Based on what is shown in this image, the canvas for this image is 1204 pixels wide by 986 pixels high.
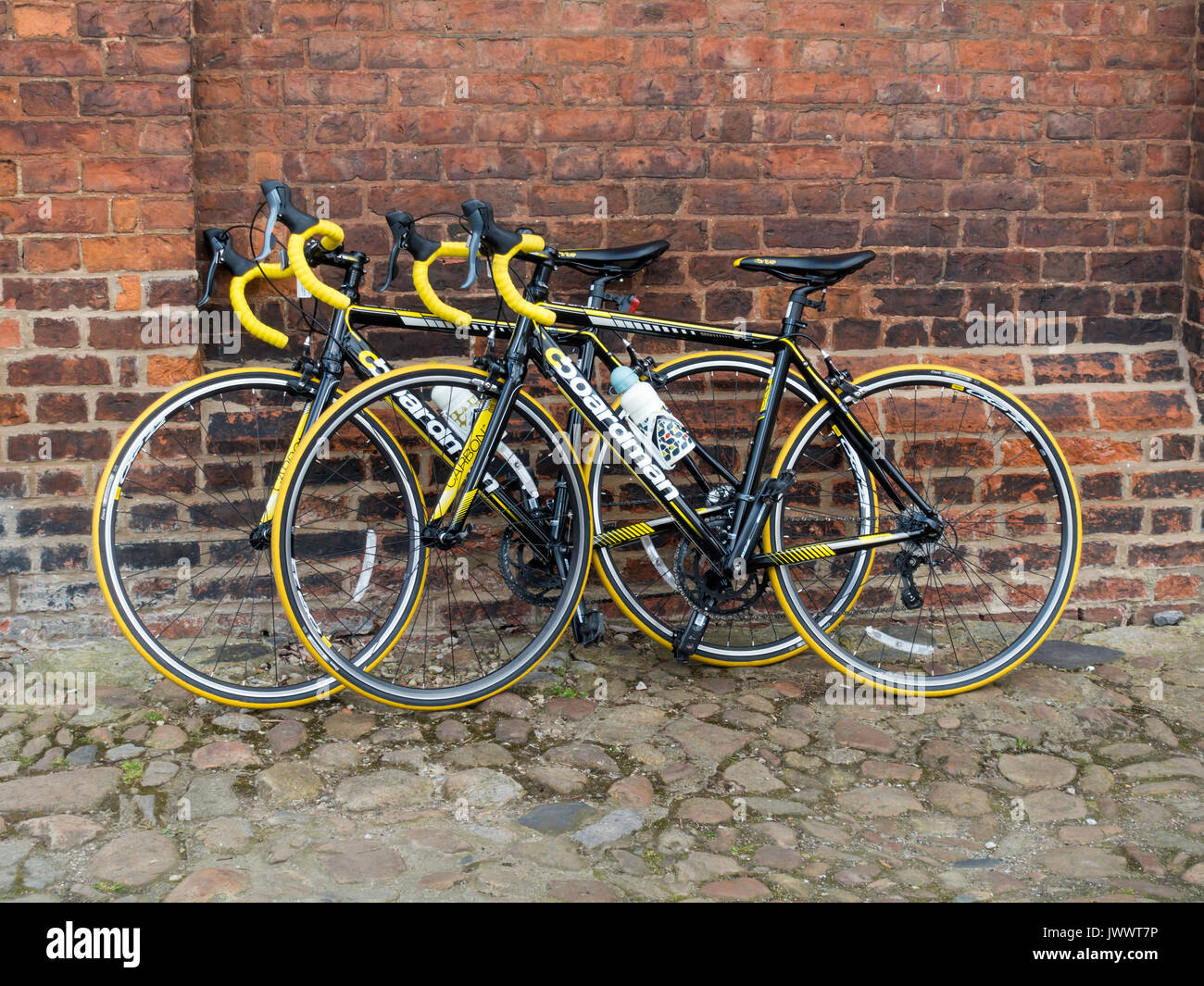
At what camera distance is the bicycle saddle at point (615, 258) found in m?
4.32

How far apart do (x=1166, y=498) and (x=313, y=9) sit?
345cm

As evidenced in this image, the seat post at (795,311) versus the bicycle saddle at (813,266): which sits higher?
the bicycle saddle at (813,266)

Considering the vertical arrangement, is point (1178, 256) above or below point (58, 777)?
above

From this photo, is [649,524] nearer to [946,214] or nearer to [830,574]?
[830,574]

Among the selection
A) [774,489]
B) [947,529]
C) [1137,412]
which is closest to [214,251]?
[774,489]

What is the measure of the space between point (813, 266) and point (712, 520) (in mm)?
878

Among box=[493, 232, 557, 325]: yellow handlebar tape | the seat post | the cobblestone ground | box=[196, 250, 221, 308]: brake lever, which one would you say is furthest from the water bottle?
box=[196, 250, 221, 308]: brake lever

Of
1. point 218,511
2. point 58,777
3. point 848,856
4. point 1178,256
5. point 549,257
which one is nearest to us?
point 848,856

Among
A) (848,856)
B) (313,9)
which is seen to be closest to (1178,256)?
(848,856)

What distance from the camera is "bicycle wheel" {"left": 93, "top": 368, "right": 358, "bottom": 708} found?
14.8 feet

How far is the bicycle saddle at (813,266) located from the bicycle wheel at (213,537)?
1.60 metres

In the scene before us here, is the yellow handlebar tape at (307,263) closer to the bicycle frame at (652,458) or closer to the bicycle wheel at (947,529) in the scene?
the bicycle frame at (652,458)

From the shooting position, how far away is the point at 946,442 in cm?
483

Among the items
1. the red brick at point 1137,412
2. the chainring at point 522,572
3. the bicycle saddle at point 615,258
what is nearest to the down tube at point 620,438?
the bicycle saddle at point 615,258
